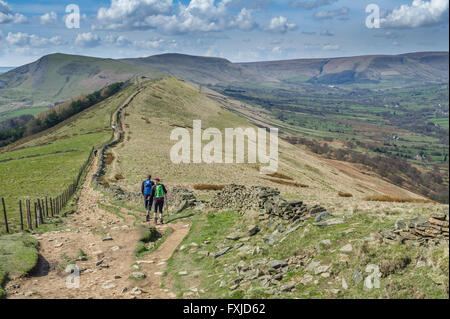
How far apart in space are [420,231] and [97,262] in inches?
560

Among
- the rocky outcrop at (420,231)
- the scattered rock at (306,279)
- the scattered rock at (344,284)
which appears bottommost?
the scattered rock at (306,279)

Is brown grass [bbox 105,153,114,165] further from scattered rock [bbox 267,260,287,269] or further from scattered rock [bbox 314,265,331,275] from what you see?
scattered rock [bbox 314,265,331,275]

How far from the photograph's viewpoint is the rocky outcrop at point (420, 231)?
1098cm

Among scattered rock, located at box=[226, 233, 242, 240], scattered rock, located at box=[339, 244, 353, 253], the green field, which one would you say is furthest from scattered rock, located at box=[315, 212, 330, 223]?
the green field

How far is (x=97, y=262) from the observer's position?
15.9 meters

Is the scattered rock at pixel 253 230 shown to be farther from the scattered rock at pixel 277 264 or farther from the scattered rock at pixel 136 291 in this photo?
the scattered rock at pixel 136 291

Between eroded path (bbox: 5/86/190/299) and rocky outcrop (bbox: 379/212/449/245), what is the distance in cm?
846

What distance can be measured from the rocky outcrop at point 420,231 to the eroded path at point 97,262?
8.46m

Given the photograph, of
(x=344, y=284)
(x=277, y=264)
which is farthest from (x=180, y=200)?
(x=344, y=284)

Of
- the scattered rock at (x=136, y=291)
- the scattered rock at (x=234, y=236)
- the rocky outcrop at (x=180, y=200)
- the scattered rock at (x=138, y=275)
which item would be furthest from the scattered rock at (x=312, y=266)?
the rocky outcrop at (x=180, y=200)

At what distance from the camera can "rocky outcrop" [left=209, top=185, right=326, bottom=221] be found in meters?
17.1

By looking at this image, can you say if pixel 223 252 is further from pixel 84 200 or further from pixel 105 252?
pixel 84 200
